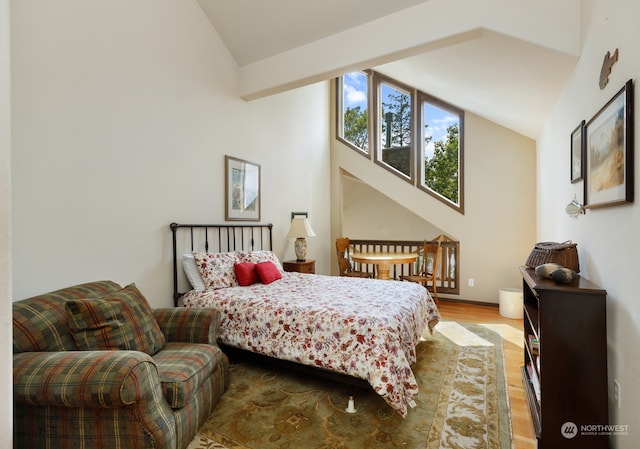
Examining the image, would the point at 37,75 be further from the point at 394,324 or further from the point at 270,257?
the point at 394,324

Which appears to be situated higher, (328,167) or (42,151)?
(328,167)

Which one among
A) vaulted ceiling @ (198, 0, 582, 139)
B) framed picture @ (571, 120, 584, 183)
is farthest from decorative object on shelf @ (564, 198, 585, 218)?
vaulted ceiling @ (198, 0, 582, 139)

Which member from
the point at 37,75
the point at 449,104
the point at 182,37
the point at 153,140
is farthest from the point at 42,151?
the point at 449,104

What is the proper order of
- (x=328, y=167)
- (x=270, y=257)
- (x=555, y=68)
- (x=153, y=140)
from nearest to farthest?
(x=555, y=68)
(x=153, y=140)
(x=270, y=257)
(x=328, y=167)

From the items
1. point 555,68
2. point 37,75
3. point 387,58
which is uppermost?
point 387,58

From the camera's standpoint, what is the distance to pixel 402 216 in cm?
757

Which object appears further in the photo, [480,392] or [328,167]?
[328,167]

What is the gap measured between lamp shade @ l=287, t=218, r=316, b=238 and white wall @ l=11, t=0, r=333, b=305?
43.7 inches

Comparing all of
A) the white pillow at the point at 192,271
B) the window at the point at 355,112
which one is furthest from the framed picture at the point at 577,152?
the window at the point at 355,112

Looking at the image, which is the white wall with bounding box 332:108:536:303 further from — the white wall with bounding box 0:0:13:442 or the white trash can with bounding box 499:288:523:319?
the white wall with bounding box 0:0:13:442

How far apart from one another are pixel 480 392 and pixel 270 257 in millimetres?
2394

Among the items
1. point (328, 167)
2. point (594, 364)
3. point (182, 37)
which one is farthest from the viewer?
point (328, 167)

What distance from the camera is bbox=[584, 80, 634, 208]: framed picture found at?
142cm

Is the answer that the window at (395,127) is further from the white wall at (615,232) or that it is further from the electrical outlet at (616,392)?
the electrical outlet at (616,392)
